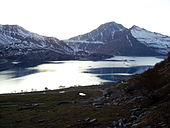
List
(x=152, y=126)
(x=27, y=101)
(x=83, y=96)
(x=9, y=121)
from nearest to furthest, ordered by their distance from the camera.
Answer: (x=152, y=126)
(x=9, y=121)
(x=27, y=101)
(x=83, y=96)

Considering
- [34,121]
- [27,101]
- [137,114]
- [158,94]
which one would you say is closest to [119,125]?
[137,114]

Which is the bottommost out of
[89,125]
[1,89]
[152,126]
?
[1,89]

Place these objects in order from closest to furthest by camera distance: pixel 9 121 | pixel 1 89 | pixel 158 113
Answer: pixel 158 113, pixel 9 121, pixel 1 89

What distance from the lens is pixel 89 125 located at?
4284cm

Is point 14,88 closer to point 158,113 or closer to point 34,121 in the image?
→ point 34,121

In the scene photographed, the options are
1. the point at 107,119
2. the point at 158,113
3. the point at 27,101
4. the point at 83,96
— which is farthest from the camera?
the point at 83,96

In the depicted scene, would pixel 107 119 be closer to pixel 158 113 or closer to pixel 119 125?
pixel 119 125

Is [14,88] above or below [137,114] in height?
below

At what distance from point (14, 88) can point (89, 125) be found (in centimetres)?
13234

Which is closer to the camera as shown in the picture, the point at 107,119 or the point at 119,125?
the point at 119,125

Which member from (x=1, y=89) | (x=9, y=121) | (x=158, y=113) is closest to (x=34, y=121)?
(x=9, y=121)

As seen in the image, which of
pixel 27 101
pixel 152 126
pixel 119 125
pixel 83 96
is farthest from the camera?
pixel 83 96

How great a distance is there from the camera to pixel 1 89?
162 meters

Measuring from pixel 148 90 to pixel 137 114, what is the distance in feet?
48.8
